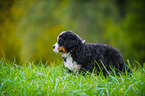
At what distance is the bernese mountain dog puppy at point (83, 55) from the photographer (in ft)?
12.1

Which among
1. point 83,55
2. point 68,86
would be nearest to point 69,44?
point 83,55

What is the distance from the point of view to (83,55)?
372 centimetres

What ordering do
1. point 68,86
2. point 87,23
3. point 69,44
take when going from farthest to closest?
point 87,23
point 69,44
point 68,86

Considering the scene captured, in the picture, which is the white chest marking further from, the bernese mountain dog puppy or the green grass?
the green grass

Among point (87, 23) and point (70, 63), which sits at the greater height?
point (87, 23)

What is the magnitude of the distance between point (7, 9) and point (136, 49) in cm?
907

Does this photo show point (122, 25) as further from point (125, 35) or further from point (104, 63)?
point (104, 63)

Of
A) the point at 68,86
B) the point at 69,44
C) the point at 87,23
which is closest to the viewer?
the point at 68,86

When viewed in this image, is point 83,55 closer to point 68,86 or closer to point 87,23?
point 68,86

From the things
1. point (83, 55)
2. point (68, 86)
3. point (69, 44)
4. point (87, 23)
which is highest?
point (87, 23)

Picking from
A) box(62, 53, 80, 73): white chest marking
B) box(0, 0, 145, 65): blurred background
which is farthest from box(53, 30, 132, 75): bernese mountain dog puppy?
box(0, 0, 145, 65): blurred background

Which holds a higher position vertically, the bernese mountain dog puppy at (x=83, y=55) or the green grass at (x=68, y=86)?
the bernese mountain dog puppy at (x=83, y=55)

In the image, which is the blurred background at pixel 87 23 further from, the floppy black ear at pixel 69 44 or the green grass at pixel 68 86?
the green grass at pixel 68 86

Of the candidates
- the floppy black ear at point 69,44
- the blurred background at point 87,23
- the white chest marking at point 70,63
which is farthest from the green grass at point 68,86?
the blurred background at point 87,23
